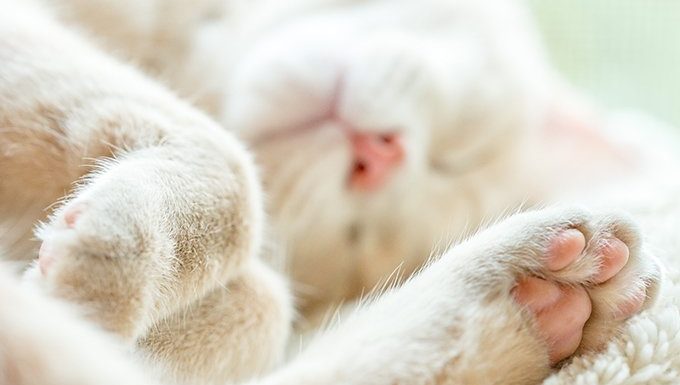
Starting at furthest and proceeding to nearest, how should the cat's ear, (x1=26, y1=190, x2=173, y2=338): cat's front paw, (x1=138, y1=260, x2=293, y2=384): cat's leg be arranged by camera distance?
1. the cat's ear
2. (x1=138, y1=260, x2=293, y2=384): cat's leg
3. (x1=26, y1=190, x2=173, y2=338): cat's front paw

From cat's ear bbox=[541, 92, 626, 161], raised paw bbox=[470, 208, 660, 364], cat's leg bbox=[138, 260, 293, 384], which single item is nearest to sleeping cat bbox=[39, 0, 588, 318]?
cat's ear bbox=[541, 92, 626, 161]

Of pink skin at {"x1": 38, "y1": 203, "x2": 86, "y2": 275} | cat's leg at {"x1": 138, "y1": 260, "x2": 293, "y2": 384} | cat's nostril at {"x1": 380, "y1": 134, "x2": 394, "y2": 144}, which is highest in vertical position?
cat's nostril at {"x1": 380, "y1": 134, "x2": 394, "y2": 144}

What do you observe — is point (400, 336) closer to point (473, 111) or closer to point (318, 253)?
point (318, 253)

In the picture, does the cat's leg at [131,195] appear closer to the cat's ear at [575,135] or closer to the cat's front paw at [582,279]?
the cat's front paw at [582,279]

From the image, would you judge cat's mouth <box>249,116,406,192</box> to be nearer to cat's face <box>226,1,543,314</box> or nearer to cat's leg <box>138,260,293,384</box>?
cat's face <box>226,1,543,314</box>

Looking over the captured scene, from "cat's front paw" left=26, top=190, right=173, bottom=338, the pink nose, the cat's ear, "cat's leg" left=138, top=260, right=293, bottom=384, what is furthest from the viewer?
the cat's ear

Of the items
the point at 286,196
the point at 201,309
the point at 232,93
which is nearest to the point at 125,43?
the point at 232,93

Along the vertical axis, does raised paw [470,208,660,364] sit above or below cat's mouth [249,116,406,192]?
above
